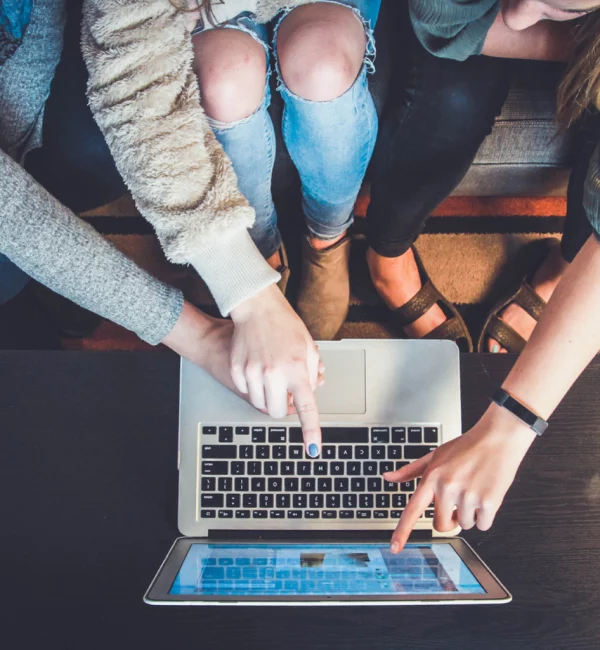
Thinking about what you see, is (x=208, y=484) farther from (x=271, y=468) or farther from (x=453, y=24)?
(x=453, y=24)

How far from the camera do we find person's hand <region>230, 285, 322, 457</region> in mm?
630

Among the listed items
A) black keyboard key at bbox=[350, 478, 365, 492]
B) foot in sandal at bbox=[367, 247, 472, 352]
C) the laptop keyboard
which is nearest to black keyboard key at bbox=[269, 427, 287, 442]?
the laptop keyboard

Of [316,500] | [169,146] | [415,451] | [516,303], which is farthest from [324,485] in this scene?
[516,303]

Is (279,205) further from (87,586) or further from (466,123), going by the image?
(87,586)

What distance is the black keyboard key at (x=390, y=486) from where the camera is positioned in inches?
27.2

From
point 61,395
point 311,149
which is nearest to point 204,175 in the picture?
point 311,149

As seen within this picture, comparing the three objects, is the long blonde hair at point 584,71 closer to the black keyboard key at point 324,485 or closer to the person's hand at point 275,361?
the person's hand at point 275,361

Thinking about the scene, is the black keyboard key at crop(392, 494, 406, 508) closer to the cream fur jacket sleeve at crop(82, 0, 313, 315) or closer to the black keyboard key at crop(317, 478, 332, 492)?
the black keyboard key at crop(317, 478, 332, 492)

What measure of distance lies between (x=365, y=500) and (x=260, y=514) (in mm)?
130

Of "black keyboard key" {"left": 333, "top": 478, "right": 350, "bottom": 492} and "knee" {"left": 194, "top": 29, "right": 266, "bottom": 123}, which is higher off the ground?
"knee" {"left": 194, "top": 29, "right": 266, "bottom": 123}

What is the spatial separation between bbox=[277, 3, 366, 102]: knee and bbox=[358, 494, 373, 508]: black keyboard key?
0.52 m

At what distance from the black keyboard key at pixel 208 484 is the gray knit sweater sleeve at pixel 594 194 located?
1.77ft

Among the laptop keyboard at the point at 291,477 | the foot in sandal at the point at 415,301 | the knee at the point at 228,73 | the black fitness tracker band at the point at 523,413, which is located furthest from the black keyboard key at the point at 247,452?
the foot in sandal at the point at 415,301

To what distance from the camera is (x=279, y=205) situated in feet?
3.97
